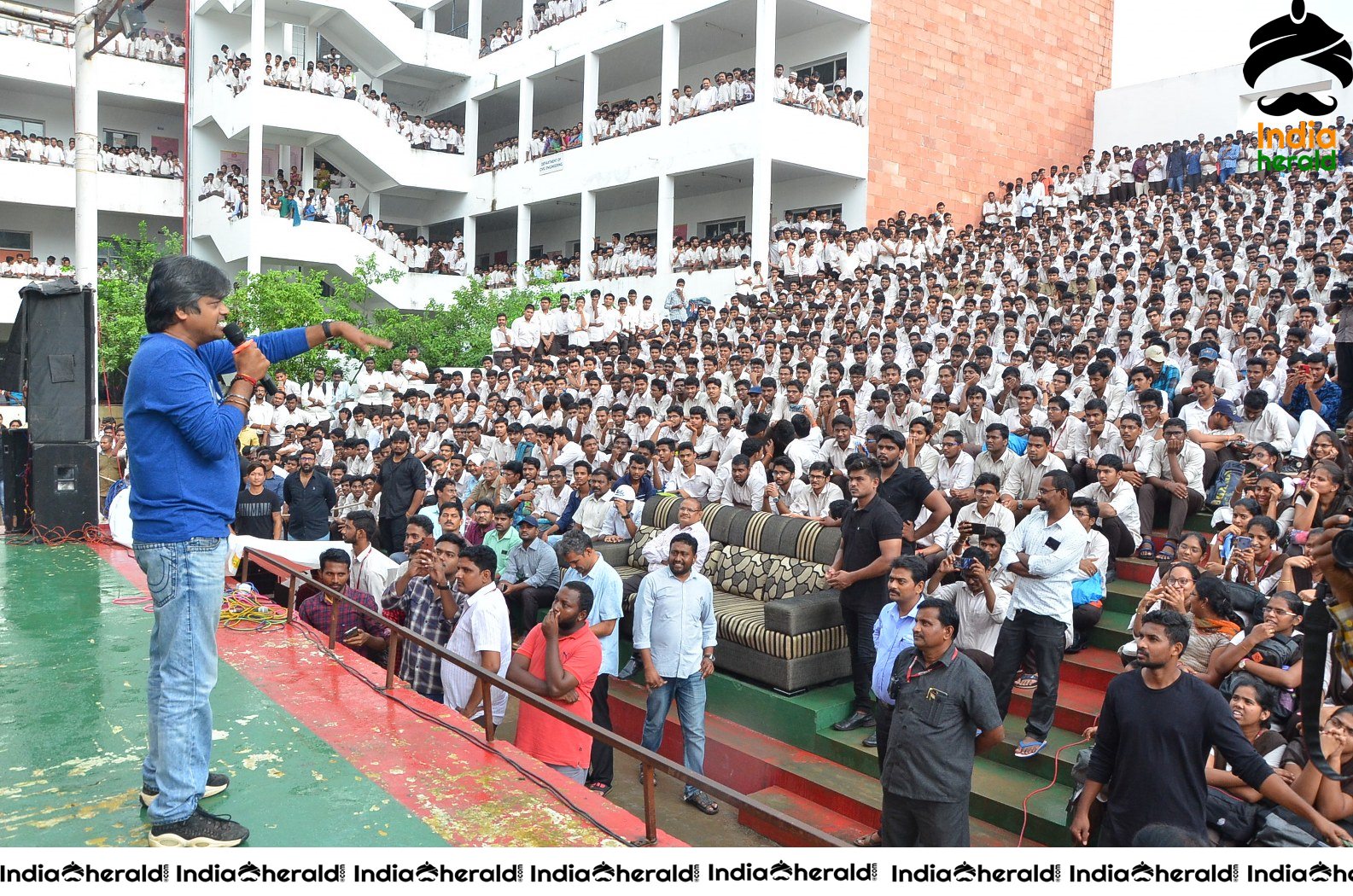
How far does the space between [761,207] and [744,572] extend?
1331 cm

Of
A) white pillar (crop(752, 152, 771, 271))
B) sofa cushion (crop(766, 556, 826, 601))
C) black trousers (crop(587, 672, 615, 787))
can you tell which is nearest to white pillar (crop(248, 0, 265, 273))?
white pillar (crop(752, 152, 771, 271))

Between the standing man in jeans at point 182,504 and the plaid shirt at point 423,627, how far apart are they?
318 cm

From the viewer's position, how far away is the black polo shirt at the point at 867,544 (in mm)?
6723

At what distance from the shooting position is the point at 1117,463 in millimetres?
7645

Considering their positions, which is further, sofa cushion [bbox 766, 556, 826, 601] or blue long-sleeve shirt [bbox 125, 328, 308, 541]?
sofa cushion [bbox 766, 556, 826, 601]

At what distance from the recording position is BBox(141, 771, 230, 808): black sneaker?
11.2ft

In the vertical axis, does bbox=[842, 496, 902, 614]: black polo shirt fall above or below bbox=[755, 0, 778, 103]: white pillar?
below

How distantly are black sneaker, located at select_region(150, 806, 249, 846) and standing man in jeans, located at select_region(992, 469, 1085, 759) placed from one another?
14.7 feet

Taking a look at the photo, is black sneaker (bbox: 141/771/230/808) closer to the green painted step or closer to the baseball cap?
the green painted step

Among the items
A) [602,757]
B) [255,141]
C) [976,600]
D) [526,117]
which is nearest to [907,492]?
[976,600]

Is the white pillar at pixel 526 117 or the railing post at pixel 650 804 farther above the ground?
the white pillar at pixel 526 117

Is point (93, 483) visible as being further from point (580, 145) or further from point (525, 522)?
point (580, 145)

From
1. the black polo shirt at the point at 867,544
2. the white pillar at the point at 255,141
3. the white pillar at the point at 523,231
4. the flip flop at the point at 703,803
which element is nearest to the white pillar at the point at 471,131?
the white pillar at the point at 523,231

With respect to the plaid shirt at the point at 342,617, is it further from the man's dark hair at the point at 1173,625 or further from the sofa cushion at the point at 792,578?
the man's dark hair at the point at 1173,625
